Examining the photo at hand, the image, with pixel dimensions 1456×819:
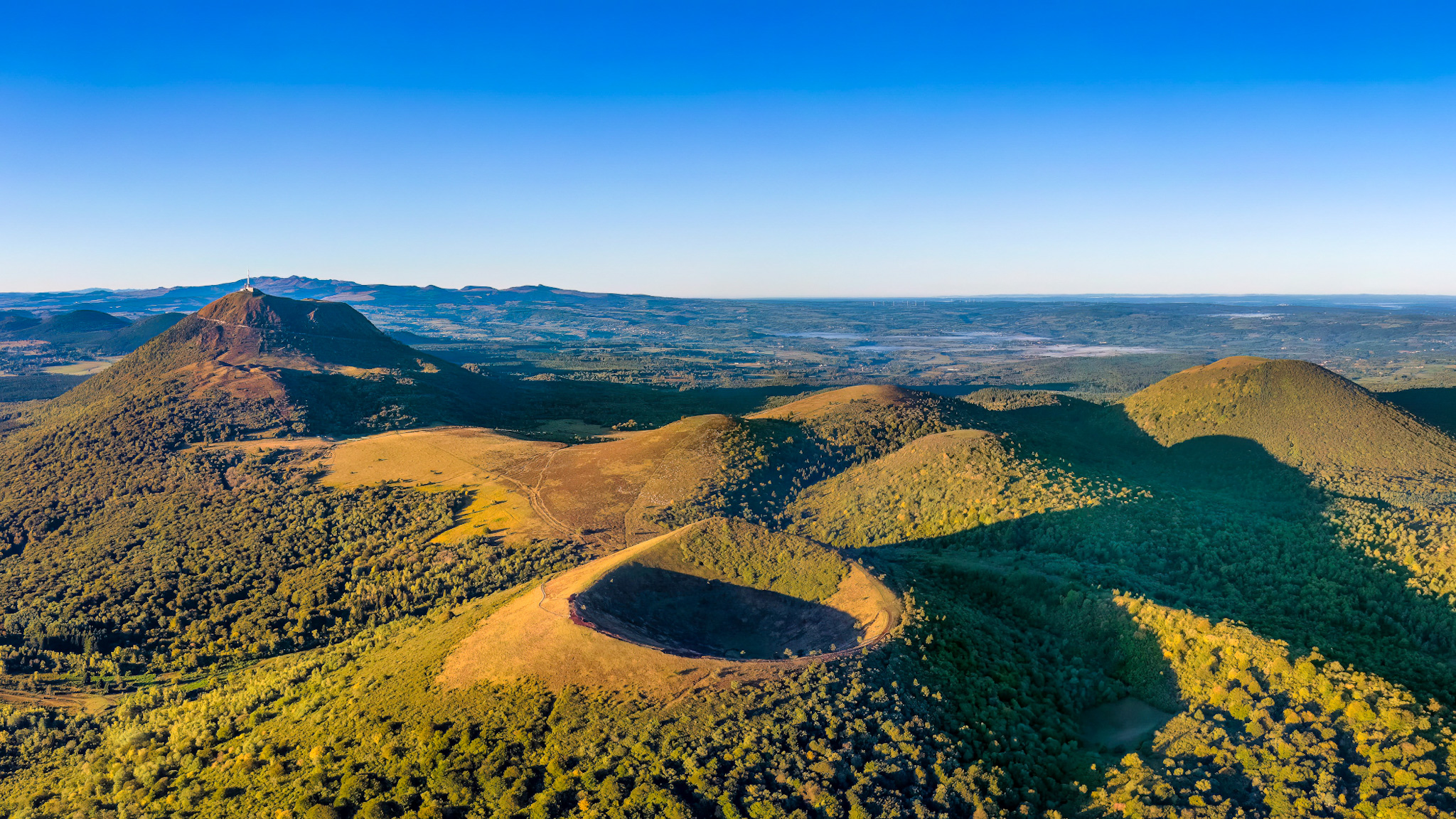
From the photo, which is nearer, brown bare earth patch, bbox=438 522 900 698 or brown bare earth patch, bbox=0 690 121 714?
brown bare earth patch, bbox=438 522 900 698

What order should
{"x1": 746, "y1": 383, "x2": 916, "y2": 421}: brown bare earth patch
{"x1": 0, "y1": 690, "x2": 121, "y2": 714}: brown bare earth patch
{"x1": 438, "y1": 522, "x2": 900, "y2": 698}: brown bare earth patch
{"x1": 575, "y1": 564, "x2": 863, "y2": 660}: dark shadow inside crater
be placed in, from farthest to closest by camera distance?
{"x1": 746, "y1": 383, "x2": 916, "y2": 421}: brown bare earth patch
{"x1": 0, "y1": 690, "x2": 121, "y2": 714}: brown bare earth patch
{"x1": 575, "y1": 564, "x2": 863, "y2": 660}: dark shadow inside crater
{"x1": 438, "y1": 522, "x2": 900, "y2": 698}: brown bare earth patch

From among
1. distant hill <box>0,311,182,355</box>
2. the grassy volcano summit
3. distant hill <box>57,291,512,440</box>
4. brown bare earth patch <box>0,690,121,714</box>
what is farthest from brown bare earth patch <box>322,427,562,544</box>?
distant hill <box>0,311,182,355</box>

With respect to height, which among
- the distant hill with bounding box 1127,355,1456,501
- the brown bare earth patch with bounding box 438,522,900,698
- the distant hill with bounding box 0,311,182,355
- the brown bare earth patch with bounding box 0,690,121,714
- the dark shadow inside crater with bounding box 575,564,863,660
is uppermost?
the distant hill with bounding box 0,311,182,355

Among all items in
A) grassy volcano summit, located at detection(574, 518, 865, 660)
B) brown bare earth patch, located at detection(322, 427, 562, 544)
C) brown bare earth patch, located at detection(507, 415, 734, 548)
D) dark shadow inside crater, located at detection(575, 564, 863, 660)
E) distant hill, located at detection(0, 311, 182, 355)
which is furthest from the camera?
distant hill, located at detection(0, 311, 182, 355)

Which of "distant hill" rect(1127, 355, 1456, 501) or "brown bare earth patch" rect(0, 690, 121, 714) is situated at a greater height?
"distant hill" rect(1127, 355, 1456, 501)

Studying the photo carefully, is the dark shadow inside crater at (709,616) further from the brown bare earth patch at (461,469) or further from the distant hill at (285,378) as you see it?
the distant hill at (285,378)

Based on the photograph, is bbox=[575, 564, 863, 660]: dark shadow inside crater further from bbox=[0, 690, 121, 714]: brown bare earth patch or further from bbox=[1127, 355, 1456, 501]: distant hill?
bbox=[1127, 355, 1456, 501]: distant hill

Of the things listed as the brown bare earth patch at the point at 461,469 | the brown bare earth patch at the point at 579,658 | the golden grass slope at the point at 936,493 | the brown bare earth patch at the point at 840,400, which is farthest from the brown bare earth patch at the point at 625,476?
the brown bare earth patch at the point at 579,658
